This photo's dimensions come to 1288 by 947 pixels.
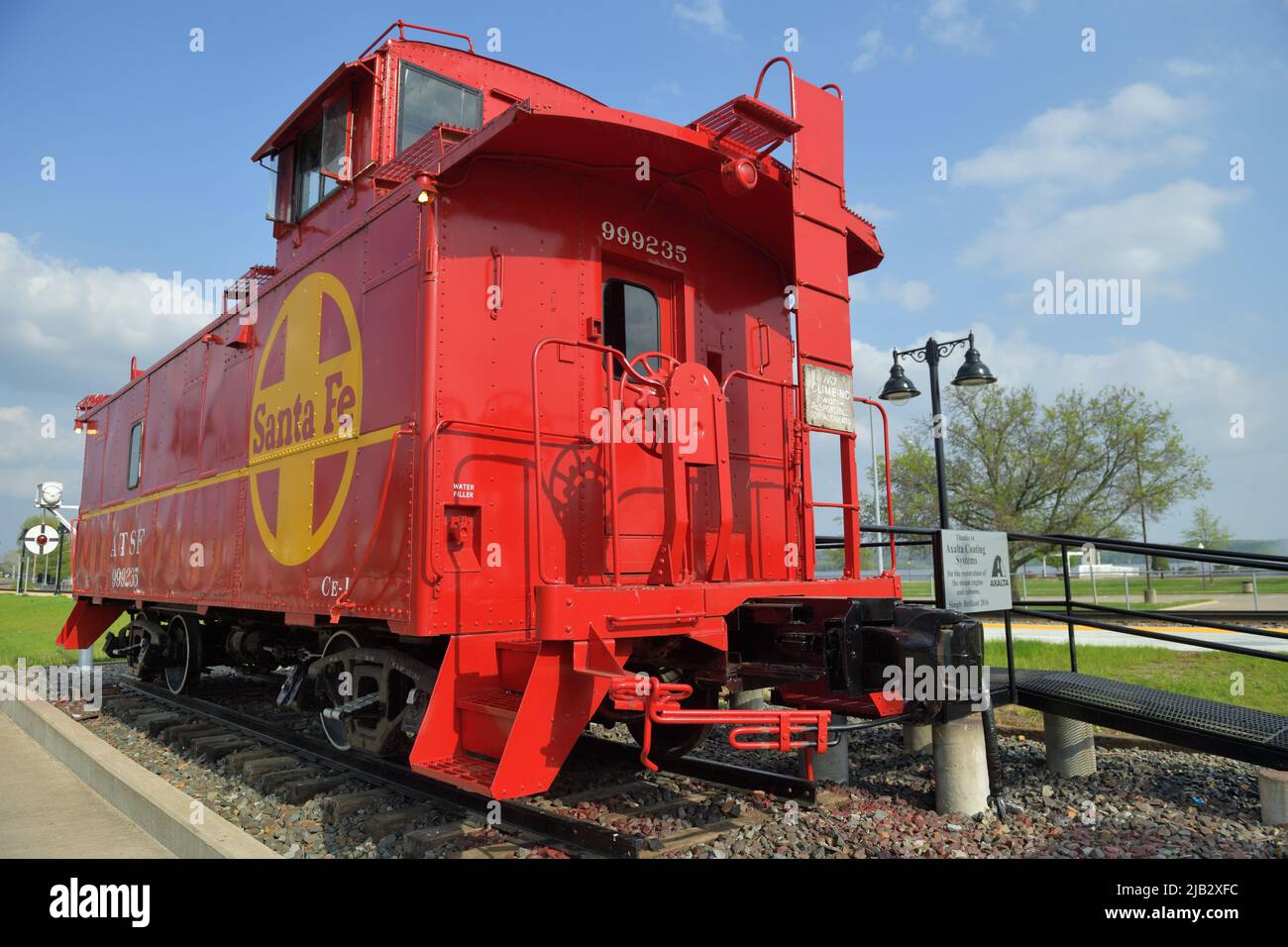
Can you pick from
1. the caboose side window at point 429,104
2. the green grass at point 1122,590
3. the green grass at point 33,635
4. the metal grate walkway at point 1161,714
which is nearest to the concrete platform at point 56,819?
the caboose side window at point 429,104

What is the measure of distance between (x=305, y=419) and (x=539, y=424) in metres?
2.19

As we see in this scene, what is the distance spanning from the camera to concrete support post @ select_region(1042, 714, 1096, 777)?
579 centimetres

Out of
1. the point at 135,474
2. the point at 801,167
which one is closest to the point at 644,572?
the point at 801,167

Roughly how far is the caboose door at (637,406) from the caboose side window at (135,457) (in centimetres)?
680

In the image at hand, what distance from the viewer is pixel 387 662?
504 centimetres

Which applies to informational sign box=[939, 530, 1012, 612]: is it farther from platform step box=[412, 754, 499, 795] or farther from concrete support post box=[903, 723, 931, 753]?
platform step box=[412, 754, 499, 795]

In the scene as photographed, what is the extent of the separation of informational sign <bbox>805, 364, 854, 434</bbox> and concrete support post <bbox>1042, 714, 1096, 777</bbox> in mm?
2504

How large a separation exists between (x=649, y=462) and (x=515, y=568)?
113 centimetres

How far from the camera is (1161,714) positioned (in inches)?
203

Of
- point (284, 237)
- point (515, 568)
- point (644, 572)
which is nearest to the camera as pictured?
point (515, 568)

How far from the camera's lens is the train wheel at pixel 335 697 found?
219 inches

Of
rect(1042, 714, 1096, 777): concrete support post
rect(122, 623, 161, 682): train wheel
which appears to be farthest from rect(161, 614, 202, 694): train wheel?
rect(1042, 714, 1096, 777): concrete support post

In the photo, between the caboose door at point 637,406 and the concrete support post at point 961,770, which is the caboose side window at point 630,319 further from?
the concrete support post at point 961,770
